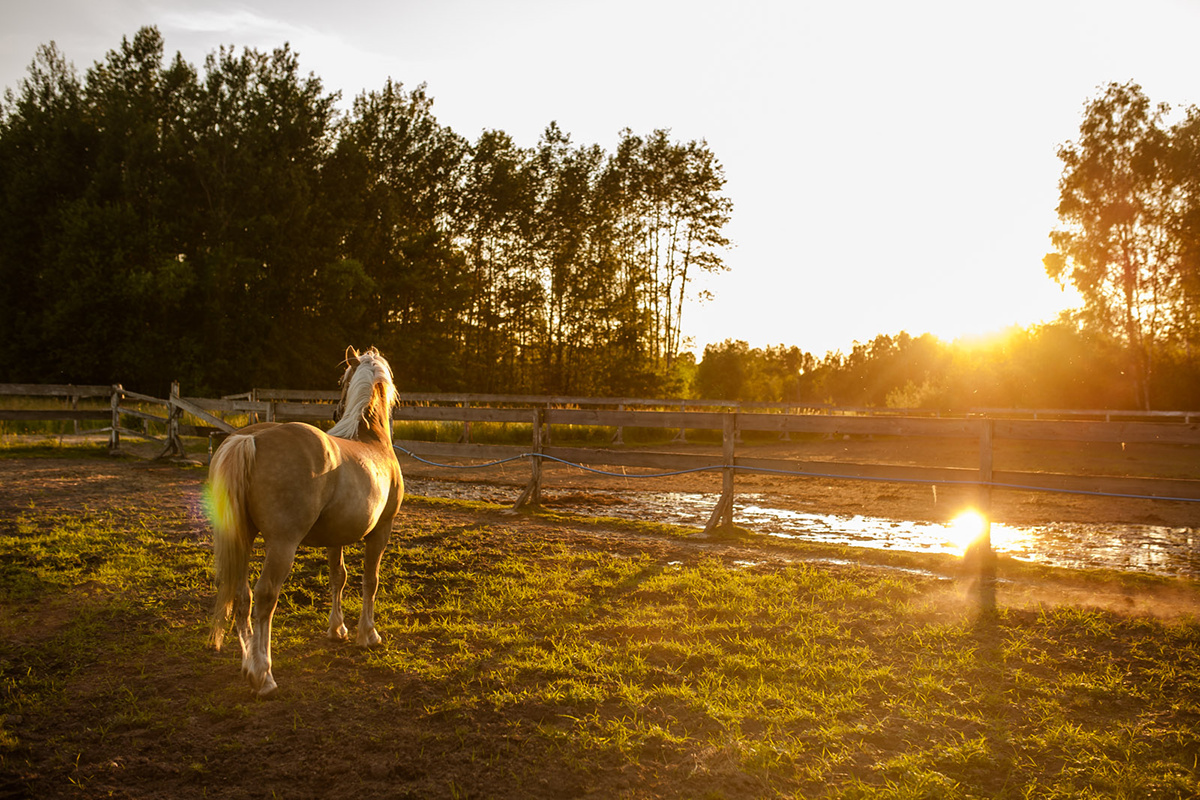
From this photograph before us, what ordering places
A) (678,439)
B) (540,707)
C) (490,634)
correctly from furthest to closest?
(678,439), (490,634), (540,707)

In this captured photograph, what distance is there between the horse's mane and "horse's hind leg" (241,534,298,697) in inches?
36.5

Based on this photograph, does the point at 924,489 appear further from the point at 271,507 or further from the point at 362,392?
the point at 271,507

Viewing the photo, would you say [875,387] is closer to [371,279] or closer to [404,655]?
[371,279]

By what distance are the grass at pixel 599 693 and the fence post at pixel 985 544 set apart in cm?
29

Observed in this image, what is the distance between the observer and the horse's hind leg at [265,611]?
11.0 feet

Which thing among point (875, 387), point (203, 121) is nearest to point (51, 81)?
point (203, 121)

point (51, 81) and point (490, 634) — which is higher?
point (51, 81)

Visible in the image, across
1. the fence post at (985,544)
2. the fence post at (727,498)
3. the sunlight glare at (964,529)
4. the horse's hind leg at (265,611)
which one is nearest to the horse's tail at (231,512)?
the horse's hind leg at (265,611)

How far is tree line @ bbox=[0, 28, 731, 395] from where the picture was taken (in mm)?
26406

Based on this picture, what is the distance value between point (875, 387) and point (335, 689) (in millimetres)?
112284

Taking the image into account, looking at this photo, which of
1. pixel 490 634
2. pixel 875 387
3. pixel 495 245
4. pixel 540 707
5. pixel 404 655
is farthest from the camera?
pixel 875 387

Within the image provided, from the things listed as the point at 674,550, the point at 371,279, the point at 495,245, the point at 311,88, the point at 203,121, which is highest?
the point at 311,88

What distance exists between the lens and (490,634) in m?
4.36

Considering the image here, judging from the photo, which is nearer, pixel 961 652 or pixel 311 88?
pixel 961 652
